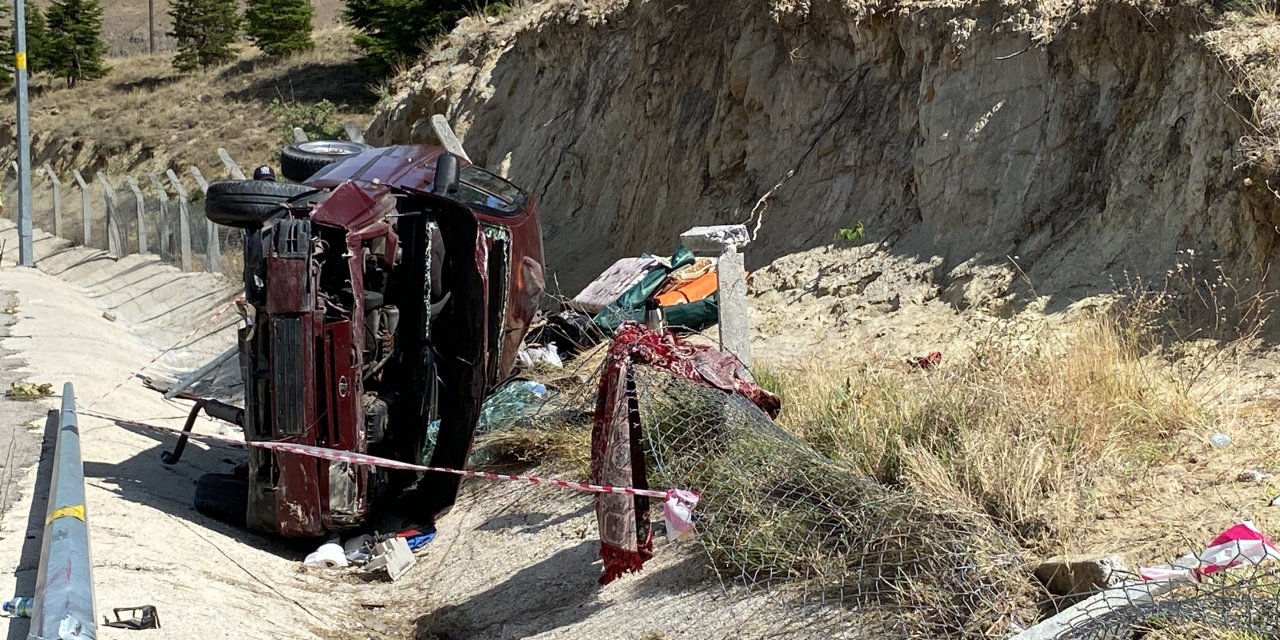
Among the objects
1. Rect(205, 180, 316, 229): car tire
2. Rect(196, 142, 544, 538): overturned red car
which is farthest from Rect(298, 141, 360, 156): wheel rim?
Rect(205, 180, 316, 229): car tire

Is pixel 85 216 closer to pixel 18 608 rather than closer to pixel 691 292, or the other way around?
pixel 691 292

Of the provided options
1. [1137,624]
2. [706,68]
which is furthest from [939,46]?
[1137,624]

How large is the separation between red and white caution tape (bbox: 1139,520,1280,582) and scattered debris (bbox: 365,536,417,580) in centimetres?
427

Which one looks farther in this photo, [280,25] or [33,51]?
[33,51]

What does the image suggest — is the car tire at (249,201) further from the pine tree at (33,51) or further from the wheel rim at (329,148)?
the pine tree at (33,51)

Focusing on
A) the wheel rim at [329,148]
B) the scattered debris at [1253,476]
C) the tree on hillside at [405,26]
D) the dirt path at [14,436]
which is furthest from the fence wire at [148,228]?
the scattered debris at [1253,476]

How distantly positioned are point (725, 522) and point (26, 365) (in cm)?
871

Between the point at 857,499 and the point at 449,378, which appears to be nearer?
the point at 857,499

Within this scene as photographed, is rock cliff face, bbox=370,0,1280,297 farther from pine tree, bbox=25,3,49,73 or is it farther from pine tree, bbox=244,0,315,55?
pine tree, bbox=25,3,49,73

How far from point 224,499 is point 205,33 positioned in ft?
153

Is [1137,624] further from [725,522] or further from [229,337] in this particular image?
[229,337]

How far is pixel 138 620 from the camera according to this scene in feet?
18.4

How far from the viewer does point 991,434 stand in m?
6.13

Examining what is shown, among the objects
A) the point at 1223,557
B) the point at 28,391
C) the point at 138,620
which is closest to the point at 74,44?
the point at 28,391
